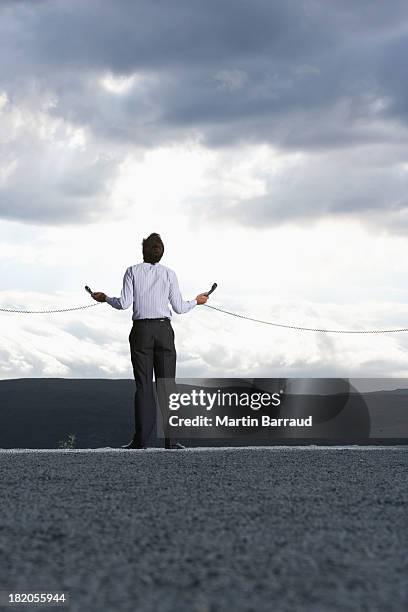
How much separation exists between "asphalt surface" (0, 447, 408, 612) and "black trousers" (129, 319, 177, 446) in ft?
6.66

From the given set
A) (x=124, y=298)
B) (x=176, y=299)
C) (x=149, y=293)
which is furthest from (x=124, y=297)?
(x=176, y=299)

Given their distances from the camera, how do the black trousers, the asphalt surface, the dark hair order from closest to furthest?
the asphalt surface → the black trousers → the dark hair

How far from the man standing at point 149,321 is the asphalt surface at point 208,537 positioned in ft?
6.69

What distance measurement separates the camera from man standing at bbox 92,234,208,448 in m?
9.35

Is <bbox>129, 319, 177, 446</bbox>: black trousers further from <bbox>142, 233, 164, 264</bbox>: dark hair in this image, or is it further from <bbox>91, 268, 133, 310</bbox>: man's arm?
<bbox>142, 233, 164, 264</bbox>: dark hair

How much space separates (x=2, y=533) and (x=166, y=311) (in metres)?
5.14

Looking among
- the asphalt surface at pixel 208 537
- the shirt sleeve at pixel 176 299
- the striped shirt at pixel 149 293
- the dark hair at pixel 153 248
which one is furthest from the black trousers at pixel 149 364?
the asphalt surface at pixel 208 537

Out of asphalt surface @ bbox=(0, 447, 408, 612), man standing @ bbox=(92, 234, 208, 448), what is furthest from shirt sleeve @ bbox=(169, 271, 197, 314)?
asphalt surface @ bbox=(0, 447, 408, 612)

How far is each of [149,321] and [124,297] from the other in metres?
0.34

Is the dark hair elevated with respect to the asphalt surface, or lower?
elevated

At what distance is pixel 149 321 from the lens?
934 cm

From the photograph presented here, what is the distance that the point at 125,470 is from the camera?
7234mm

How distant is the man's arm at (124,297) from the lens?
30.8 ft

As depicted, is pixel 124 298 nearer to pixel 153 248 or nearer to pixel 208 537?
pixel 153 248
